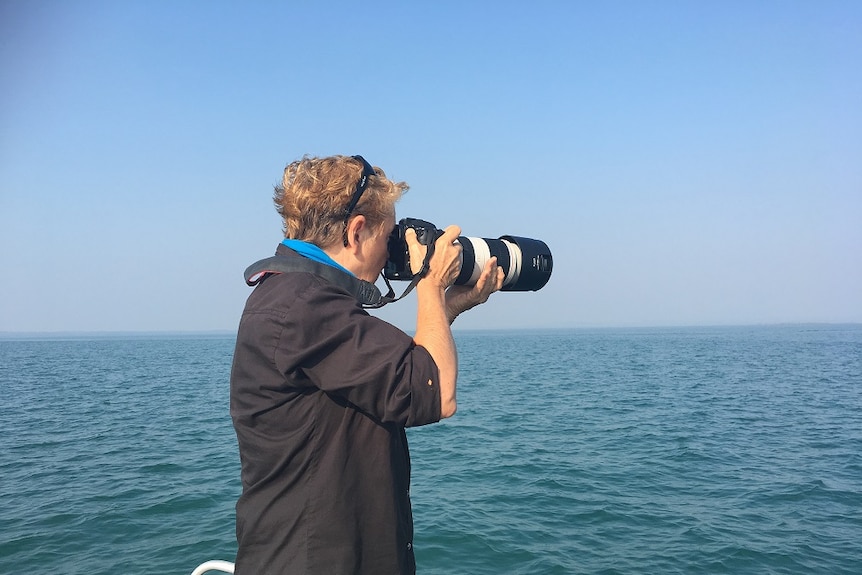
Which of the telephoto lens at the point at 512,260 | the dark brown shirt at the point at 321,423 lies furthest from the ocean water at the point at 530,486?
the dark brown shirt at the point at 321,423

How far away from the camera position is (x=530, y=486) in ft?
38.0

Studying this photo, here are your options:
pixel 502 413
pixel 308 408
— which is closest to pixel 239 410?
pixel 308 408

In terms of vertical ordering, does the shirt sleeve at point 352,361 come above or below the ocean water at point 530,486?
above

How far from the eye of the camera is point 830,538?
29.7ft

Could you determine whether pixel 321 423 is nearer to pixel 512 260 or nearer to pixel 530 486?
pixel 512 260

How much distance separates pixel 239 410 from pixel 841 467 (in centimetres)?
1537

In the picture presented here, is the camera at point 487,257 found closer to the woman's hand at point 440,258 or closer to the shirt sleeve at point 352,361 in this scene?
the woman's hand at point 440,258

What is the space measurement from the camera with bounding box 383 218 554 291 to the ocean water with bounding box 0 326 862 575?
6390mm

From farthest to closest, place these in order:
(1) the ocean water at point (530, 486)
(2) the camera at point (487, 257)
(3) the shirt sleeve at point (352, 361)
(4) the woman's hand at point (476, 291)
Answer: (1) the ocean water at point (530, 486) < (4) the woman's hand at point (476, 291) < (2) the camera at point (487, 257) < (3) the shirt sleeve at point (352, 361)

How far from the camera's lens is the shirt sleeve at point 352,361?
5.69 ft

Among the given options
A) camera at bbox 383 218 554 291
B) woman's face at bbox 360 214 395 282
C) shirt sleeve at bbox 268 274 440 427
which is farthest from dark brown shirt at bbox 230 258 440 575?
camera at bbox 383 218 554 291

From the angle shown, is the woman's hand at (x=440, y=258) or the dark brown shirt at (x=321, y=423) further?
the woman's hand at (x=440, y=258)

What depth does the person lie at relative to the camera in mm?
1752

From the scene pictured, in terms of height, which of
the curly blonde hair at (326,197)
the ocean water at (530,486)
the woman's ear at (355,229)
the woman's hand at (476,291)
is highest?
the curly blonde hair at (326,197)
